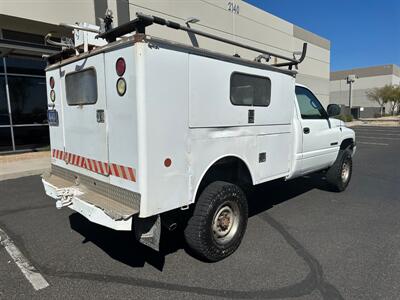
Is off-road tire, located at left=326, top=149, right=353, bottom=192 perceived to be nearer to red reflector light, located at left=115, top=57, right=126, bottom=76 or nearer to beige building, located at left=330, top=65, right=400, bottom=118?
red reflector light, located at left=115, top=57, right=126, bottom=76

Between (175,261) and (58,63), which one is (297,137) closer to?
(175,261)

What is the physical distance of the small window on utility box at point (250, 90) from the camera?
144 inches

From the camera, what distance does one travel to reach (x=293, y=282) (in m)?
3.15

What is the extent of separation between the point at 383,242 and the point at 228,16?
17.3m

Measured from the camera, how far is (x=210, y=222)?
3.37 m

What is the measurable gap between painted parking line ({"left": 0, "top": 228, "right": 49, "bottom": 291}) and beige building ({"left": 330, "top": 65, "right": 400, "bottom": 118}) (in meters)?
77.0

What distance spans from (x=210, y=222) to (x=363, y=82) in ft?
277

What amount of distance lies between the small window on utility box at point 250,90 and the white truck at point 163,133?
0.01 metres

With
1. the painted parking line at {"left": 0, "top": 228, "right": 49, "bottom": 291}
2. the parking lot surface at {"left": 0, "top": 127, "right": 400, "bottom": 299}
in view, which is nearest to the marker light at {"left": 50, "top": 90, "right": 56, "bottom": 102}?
the parking lot surface at {"left": 0, "top": 127, "right": 400, "bottom": 299}

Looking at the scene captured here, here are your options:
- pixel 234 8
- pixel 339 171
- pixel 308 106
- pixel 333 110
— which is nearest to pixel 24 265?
pixel 308 106

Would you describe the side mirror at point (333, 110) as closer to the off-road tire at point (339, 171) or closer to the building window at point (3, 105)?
the off-road tire at point (339, 171)

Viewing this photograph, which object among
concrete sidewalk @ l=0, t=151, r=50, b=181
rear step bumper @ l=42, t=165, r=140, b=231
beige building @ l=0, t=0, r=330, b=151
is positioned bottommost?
concrete sidewalk @ l=0, t=151, r=50, b=181

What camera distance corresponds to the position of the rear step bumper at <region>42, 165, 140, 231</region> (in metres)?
2.88

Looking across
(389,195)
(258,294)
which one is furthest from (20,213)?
(389,195)
